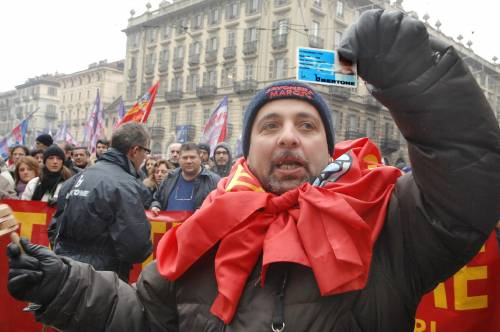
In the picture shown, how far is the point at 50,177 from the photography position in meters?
5.29

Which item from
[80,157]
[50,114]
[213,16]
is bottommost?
[80,157]

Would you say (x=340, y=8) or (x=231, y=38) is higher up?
(x=340, y=8)

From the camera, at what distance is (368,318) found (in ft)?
4.66

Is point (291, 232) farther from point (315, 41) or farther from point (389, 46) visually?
point (315, 41)

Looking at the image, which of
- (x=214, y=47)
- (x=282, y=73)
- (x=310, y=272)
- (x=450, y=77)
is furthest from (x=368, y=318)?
(x=214, y=47)

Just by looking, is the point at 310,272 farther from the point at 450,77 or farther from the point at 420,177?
the point at 450,77

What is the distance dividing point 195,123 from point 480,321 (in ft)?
139

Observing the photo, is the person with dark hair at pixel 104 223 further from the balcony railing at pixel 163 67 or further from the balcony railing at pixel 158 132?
the balcony railing at pixel 163 67

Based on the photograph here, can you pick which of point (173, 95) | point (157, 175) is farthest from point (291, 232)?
point (173, 95)

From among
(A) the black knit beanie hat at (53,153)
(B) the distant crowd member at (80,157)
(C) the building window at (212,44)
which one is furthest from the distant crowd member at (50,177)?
(C) the building window at (212,44)

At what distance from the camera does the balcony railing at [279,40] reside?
3588 cm

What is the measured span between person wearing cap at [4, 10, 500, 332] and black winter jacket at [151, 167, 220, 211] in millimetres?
3493

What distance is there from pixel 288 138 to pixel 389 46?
577mm

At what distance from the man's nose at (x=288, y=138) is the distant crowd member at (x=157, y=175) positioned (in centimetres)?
511
